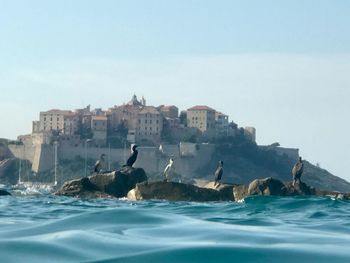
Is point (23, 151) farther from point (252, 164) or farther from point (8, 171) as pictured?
point (252, 164)

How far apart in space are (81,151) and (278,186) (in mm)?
89558

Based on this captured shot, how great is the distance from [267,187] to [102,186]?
15.5 feet

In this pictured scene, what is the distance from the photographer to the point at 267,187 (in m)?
26.1

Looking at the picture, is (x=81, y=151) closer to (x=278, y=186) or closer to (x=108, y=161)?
(x=108, y=161)

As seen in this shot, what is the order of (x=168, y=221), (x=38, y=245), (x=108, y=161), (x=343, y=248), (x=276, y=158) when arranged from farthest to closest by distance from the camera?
(x=276, y=158) < (x=108, y=161) < (x=168, y=221) < (x=343, y=248) < (x=38, y=245)

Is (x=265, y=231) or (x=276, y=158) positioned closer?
(x=265, y=231)

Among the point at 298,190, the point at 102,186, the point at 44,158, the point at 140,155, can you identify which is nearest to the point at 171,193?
the point at 102,186

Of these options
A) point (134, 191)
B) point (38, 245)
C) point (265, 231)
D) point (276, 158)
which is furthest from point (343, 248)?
point (276, 158)

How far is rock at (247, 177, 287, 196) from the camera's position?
25.7 metres

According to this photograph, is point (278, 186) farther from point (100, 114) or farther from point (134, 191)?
point (100, 114)

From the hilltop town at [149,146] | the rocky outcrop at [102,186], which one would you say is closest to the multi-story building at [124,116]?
the hilltop town at [149,146]

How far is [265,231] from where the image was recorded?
9109mm

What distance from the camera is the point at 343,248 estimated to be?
7609 millimetres

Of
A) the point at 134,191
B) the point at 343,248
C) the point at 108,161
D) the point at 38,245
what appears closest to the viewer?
the point at 38,245
